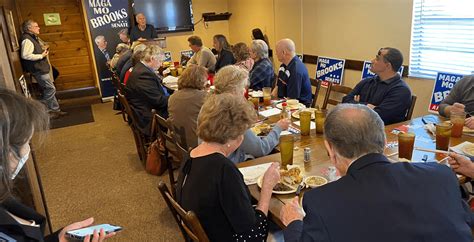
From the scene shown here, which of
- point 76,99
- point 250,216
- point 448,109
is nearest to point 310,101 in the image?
point 448,109

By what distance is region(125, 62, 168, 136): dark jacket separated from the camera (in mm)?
3656

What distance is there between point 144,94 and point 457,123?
2768 mm

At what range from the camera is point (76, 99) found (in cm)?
732

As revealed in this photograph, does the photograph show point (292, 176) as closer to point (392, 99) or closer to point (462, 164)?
point (462, 164)

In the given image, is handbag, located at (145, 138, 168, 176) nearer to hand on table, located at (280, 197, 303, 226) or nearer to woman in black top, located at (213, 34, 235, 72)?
hand on table, located at (280, 197, 303, 226)

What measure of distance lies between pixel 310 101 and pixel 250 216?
244cm

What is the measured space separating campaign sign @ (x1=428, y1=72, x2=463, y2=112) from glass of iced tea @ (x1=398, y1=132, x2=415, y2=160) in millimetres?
2171

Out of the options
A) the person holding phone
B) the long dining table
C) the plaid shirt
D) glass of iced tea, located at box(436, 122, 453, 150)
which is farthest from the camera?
the plaid shirt

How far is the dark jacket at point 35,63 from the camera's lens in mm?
5742

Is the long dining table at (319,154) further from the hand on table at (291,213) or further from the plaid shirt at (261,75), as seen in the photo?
the plaid shirt at (261,75)

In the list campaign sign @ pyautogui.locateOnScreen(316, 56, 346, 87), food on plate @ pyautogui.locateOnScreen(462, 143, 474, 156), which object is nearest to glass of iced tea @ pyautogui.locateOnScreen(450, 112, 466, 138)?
food on plate @ pyautogui.locateOnScreen(462, 143, 474, 156)

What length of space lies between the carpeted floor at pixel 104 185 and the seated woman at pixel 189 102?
0.74 meters

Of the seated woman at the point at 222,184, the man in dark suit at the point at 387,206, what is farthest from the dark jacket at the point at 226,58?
the man in dark suit at the point at 387,206

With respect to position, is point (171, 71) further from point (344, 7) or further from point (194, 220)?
point (194, 220)
